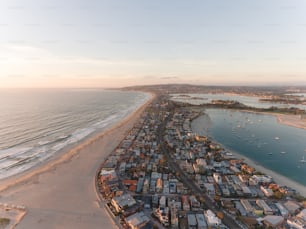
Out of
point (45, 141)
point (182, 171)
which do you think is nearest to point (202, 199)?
point (182, 171)

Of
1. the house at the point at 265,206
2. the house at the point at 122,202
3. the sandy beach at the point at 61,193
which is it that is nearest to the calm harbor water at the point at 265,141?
the house at the point at 265,206

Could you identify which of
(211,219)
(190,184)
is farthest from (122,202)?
(190,184)

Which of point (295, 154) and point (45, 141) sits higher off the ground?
point (45, 141)

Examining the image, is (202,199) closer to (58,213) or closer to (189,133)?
(58,213)

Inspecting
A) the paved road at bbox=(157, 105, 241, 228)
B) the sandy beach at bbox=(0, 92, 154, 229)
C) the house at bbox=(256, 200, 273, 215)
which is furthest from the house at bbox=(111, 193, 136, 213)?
Result: the house at bbox=(256, 200, 273, 215)

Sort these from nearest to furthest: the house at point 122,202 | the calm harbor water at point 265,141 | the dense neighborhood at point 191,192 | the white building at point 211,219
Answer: the white building at point 211,219, the dense neighborhood at point 191,192, the house at point 122,202, the calm harbor water at point 265,141

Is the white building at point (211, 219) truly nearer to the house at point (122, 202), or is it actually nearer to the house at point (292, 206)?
the house at point (122, 202)

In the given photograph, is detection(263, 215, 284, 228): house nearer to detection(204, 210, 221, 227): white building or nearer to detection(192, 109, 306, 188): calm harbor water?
detection(204, 210, 221, 227): white building
